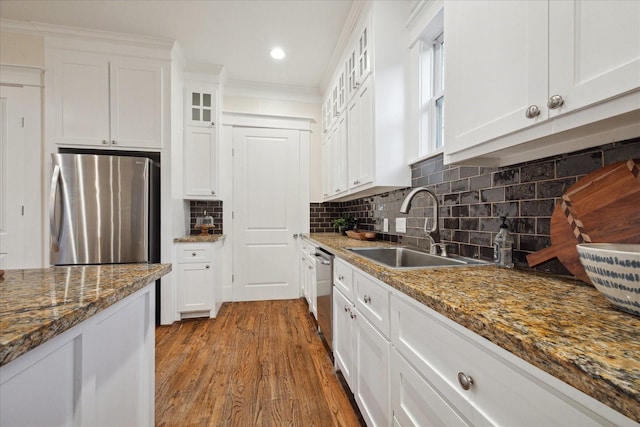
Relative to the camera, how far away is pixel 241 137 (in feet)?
11.5

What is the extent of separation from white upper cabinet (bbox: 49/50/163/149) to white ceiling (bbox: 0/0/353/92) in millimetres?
301

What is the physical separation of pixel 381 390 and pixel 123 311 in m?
1.02

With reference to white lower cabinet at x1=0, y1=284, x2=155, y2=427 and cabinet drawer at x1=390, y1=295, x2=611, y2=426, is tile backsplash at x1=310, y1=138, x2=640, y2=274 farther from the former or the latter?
white lower cabinet at x1=0, y1=284, x2=155, y2=427

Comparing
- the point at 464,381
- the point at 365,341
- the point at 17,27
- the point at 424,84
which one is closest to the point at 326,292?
the point at 365,341

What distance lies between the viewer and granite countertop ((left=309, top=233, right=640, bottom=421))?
0.36 m

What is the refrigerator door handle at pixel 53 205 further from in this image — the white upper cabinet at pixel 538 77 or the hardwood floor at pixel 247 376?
the white upper cabinet at pixel 538 77

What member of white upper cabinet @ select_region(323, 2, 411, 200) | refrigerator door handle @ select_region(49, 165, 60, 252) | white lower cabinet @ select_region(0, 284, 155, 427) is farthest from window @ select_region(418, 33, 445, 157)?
refrigerator door handle @ select_region(49, 165, 60, 252)

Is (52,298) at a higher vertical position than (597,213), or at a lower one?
lower

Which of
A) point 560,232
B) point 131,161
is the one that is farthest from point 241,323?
point 560,232

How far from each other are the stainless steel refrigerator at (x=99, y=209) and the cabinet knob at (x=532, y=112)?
280 cm

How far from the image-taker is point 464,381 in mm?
628

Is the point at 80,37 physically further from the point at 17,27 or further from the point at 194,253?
the point at 194,253

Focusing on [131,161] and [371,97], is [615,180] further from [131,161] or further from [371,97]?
[131,161]

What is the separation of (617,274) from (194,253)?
9.76ft
